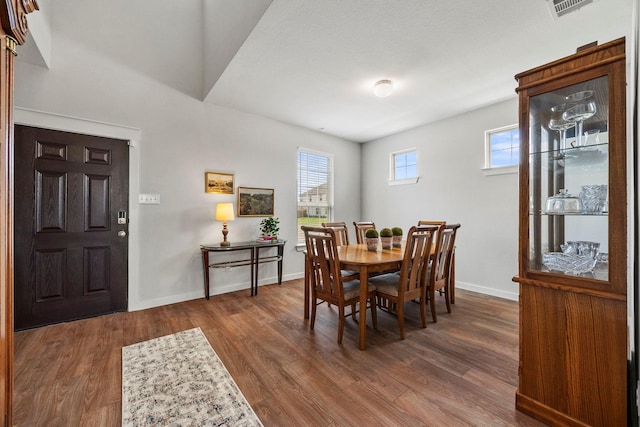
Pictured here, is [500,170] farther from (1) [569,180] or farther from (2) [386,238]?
(1) [569,180]

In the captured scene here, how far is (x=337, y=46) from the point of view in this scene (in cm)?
242

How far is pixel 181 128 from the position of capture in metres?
3.49

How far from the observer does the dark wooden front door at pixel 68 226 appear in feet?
8.52

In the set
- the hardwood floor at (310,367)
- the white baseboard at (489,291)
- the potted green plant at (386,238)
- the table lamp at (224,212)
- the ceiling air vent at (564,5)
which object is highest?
the ceiling air vent at (564,5)

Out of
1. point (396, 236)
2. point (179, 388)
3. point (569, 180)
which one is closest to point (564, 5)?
point (569, 180)

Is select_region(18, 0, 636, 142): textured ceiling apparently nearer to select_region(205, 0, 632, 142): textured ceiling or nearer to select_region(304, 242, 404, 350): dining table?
select_region(205, 0, 632, 142): textured ceiling

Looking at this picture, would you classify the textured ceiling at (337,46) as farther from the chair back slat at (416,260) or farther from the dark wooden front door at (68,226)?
the chair back slat at (416,260)

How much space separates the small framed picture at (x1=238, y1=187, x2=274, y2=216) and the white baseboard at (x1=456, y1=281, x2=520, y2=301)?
10.3 ft

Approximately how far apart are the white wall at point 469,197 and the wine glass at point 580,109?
224 centimetres

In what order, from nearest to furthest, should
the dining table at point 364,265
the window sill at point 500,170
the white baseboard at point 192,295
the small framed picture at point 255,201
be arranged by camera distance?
the dining table at point 364,265 < the white baseboard at point 192,295 < the window sill at point 500,170 < the small framed picture at point 255,201

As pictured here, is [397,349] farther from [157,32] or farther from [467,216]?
[157,32]

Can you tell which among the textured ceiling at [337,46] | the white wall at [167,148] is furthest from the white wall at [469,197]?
the white wall at [167,148]

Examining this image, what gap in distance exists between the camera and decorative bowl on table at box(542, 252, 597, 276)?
139cm

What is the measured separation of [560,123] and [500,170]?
226cm
